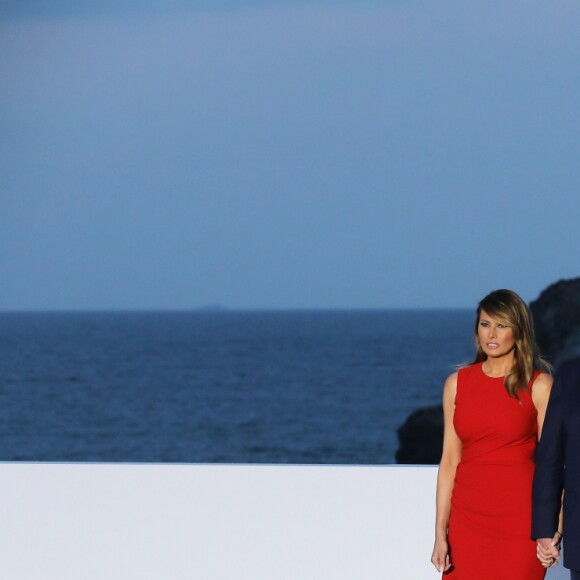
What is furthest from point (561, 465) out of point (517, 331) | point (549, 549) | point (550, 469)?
point (517, 331)

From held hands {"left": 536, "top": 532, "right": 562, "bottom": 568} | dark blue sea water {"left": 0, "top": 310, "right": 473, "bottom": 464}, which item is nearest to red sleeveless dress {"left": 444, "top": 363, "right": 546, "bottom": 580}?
held hands {"left": 536, "top": 532, "right": 562, "bottom": 568}

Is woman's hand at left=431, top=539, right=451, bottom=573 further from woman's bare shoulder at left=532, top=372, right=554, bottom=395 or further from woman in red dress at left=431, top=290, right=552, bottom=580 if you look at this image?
woman's bare shoulder at left=532, top=372, right=554, bottom=395

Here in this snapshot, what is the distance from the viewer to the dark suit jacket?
7.36ft

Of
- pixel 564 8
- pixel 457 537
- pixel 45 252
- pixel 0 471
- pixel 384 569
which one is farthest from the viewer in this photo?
pixel 45 252

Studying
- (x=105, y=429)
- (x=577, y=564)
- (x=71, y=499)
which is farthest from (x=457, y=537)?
(x=105, y=429)

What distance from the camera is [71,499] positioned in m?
3.59

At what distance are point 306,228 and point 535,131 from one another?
272 inches

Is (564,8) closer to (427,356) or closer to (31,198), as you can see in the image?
(427,356)

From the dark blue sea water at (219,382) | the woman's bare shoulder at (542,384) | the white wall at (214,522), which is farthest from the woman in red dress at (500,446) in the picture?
the dark blue sea water at (219,382)

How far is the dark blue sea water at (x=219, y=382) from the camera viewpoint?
3259cm

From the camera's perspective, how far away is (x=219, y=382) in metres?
35.8

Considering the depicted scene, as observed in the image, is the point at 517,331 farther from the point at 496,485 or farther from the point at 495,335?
the point at 496,485

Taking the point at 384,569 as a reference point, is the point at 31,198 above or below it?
above

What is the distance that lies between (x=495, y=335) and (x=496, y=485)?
0.33 metres
